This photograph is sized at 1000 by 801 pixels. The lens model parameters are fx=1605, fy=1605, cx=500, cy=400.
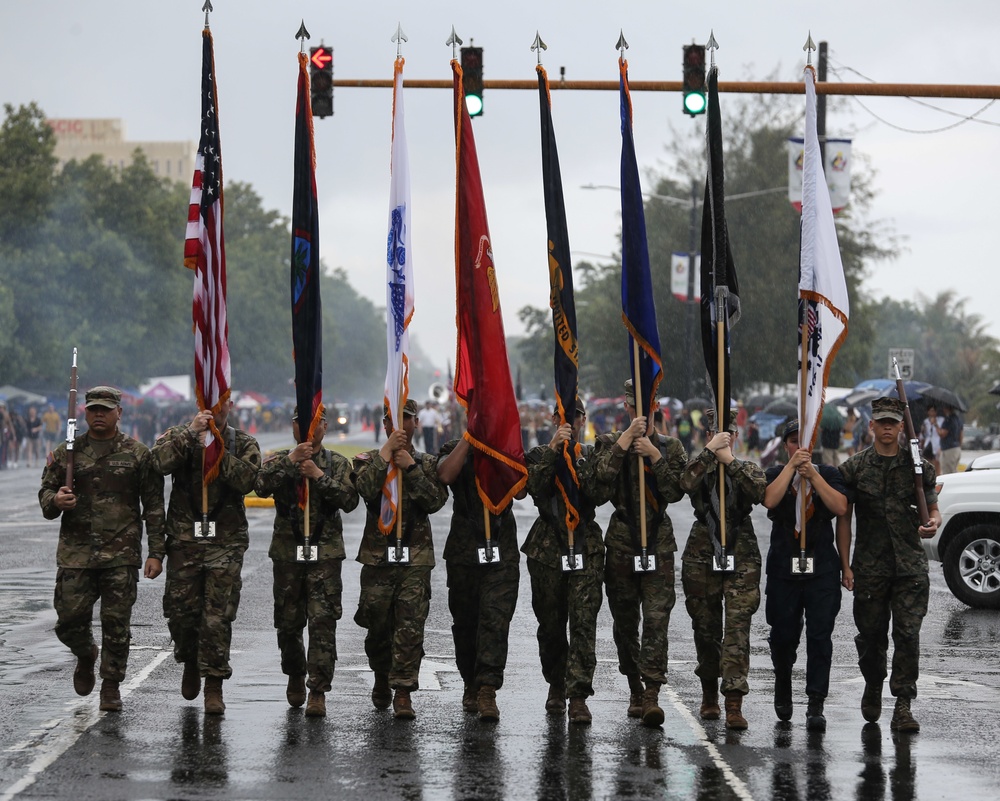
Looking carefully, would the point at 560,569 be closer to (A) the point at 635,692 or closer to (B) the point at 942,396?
(A) the point at 635,692

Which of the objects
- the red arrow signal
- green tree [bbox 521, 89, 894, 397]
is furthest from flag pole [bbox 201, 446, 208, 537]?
green tree [bbox 521, 89, 894, 397]

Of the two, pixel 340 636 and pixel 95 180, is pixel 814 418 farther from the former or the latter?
pixel 95 180

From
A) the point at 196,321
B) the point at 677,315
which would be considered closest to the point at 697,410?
the point at 677,315

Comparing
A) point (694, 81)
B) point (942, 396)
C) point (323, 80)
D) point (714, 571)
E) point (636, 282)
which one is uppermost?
point (323, 80)

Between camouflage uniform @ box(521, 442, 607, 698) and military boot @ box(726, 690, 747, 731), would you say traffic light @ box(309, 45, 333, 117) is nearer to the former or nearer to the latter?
camouflage uniform @ box(521, 442, 607, 698)

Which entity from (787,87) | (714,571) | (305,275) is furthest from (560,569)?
(787,87)

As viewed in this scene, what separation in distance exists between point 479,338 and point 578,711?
259 cm

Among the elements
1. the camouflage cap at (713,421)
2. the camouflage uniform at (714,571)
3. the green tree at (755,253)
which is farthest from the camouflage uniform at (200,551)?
the green tree at (755,253)

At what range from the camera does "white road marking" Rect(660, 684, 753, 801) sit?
7.82 metres

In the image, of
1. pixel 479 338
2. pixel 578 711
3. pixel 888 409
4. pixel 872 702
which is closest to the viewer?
pixel 578 711

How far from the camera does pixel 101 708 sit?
9562 mm

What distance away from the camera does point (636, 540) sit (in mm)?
9781

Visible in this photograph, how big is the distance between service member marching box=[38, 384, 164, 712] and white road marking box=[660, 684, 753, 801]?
3350 millimetres

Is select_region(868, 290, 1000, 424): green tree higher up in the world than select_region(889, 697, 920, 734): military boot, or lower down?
higher up
